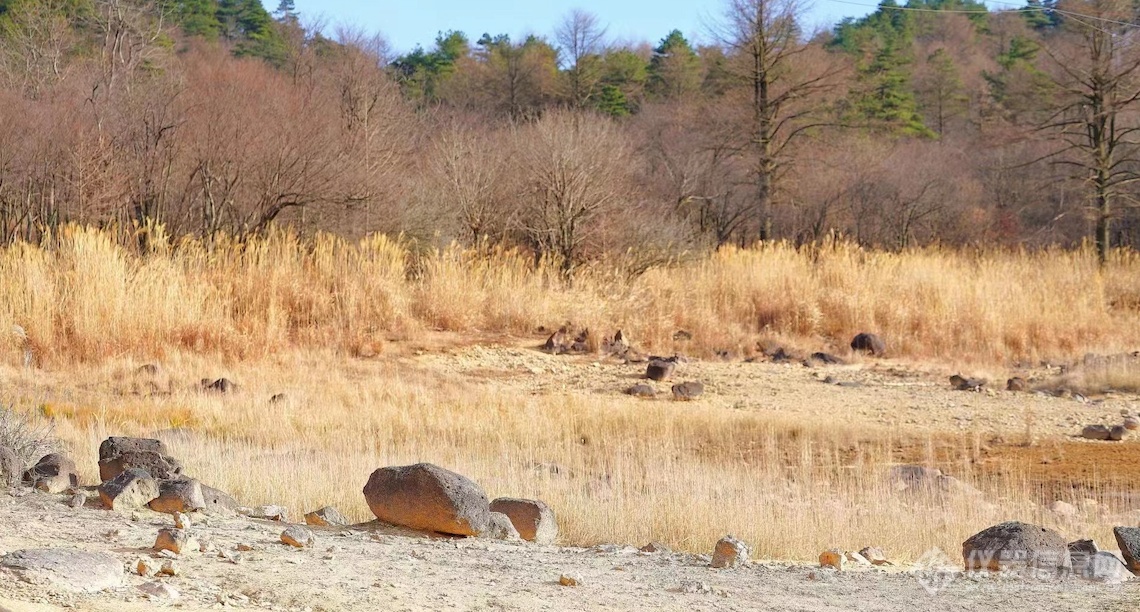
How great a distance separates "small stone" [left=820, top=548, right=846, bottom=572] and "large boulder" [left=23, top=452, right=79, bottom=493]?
3784 millimetres

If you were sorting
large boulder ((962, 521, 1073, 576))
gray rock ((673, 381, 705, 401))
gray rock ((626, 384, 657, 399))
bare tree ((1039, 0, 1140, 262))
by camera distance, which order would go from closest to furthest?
large boulder ((962, 521, 1073, 576))
gray rock ((673, 381, 705, 401))
gray rock ((626, 384, 657, 399))
bare tree ((1039, 0, 1140, 262))

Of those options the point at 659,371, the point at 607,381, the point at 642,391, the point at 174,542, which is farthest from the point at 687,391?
the point at 174,542

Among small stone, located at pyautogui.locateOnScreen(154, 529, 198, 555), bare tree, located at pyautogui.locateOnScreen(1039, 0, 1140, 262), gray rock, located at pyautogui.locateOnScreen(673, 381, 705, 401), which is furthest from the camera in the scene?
bare tree, located at pyautogui.locateOnScreen(1039, 0, 1140, 262)

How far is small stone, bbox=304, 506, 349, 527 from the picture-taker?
18.9 ft

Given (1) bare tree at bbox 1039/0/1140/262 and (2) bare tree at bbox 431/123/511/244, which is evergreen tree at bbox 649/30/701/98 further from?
(2) bare tree at bbox 431/123/511/244

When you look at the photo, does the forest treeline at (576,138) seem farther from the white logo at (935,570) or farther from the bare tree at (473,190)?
the white logo at (935,570)

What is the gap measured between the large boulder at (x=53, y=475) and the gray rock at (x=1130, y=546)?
5.07 m

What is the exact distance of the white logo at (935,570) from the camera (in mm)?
4672

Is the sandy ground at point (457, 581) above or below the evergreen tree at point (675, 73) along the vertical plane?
below

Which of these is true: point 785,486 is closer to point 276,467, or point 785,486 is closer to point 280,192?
point 276,467

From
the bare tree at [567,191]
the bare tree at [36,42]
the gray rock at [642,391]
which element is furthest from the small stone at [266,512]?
the bare tree at [36,42]

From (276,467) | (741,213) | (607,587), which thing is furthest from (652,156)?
(607,587)

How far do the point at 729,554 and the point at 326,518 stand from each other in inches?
79.4

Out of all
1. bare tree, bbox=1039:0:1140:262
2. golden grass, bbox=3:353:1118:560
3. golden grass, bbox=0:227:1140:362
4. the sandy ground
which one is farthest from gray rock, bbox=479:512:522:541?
bare tree, bbox=1039:0:1140:262
